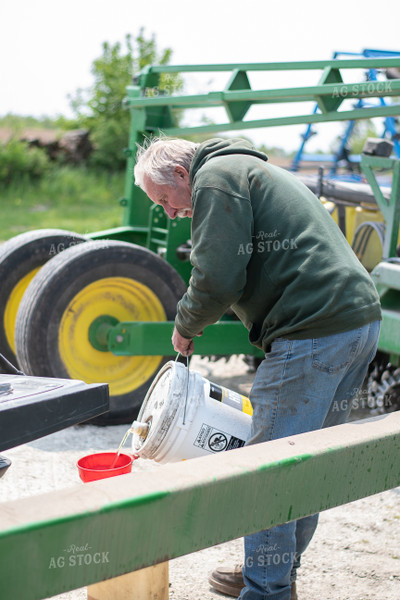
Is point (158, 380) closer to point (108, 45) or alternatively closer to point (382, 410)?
point (382, 410)

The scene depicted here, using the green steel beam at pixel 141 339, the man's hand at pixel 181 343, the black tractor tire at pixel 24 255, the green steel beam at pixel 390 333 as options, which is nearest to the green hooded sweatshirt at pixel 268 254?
the man's hand at pixel 181 343

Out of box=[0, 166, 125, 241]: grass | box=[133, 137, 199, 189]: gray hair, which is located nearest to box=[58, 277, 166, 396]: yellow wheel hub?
box=[133, 137, 199, 189]: gray hair

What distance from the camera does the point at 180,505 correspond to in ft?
5.48

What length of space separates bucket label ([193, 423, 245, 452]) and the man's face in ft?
2.74

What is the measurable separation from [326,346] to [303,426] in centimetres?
29

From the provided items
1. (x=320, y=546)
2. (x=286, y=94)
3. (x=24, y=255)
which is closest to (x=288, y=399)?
(x=320, y=546)

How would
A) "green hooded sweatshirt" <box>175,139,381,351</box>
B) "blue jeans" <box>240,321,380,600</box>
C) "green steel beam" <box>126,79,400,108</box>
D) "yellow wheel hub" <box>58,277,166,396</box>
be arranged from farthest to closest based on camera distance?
"yellow wheel hub" <box>58,277,166,396</box> < "green steel beam" <box>126,79,400,108</box> < "blue jeans" <box>240,321,380,600</box> < "green hooded sweatshirt" <box>175,139,381,351</box>

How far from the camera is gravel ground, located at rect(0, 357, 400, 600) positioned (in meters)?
2.98

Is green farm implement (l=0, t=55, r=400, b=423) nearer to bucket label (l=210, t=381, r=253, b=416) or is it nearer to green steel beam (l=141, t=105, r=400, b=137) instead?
green steel beam (l=141, t=105, r=400, b=137)

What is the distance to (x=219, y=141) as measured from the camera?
2559 millimetres

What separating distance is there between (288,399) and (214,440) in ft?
1.49

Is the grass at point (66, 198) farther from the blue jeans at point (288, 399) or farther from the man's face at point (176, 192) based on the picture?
the blue jeans at point (288, 399)

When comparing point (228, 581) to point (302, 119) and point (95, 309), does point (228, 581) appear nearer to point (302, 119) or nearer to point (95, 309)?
point (95, 309)

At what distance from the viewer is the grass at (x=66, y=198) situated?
16.8 metres
